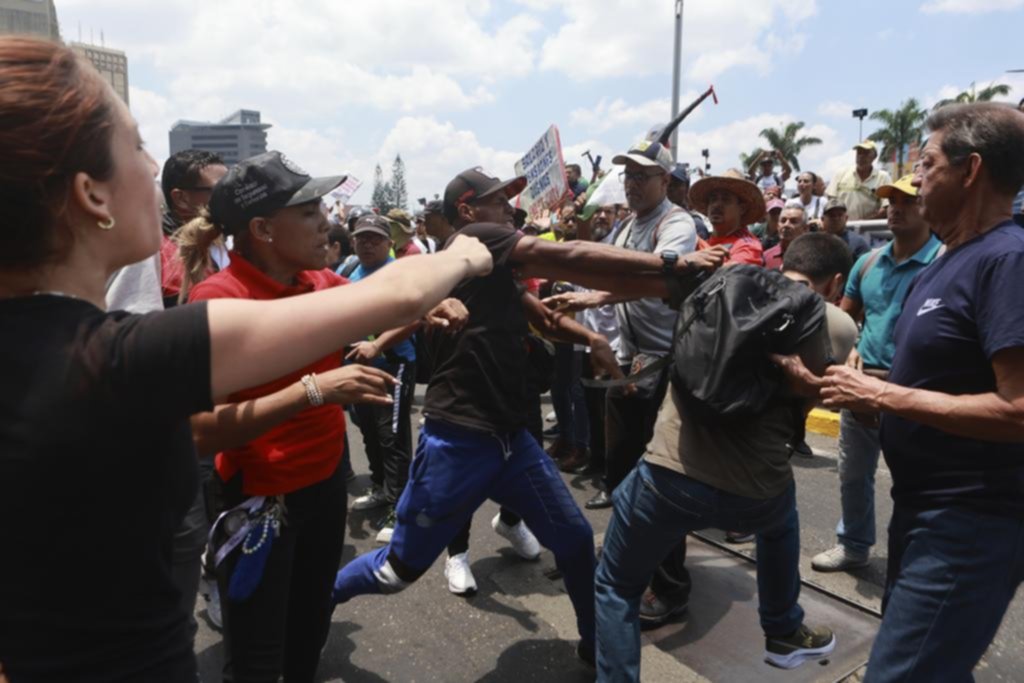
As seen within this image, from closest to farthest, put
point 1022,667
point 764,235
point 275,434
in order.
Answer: point 275,434 < point 1022,667 < point 764,235

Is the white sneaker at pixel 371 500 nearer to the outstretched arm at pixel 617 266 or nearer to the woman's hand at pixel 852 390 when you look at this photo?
the outstretched arm at pixel 617 266

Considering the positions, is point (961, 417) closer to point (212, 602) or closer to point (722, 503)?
point (722, 503)

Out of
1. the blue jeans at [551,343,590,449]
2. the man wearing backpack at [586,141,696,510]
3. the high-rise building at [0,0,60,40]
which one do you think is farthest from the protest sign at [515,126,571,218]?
the high-rise building at [0,0,60,40]

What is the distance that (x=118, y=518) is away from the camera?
1.05 meters

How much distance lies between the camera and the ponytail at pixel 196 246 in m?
2.44

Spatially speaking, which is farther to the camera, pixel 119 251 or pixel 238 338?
pixel 119 251

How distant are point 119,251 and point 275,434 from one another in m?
1.14

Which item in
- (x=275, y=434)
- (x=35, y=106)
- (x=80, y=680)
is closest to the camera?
(x=35, y=106)

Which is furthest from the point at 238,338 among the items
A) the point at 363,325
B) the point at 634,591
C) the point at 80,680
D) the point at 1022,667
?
the point at 1022,667

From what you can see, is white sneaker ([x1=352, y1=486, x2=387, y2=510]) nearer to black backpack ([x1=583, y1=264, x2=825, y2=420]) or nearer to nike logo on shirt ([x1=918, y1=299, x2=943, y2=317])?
black backpack ([x1=583, y1=264, x2=825, y2=420])

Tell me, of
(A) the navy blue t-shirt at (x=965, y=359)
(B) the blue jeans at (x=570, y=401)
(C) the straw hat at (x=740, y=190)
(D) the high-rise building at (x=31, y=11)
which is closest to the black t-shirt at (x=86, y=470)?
(A) the navy blue t-shirt at (x=965, y=359)

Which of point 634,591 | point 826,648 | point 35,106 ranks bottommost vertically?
point 826,648

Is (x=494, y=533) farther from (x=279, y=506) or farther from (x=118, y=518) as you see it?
(x=118, y=518)

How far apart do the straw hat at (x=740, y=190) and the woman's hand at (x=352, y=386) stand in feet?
8.45
